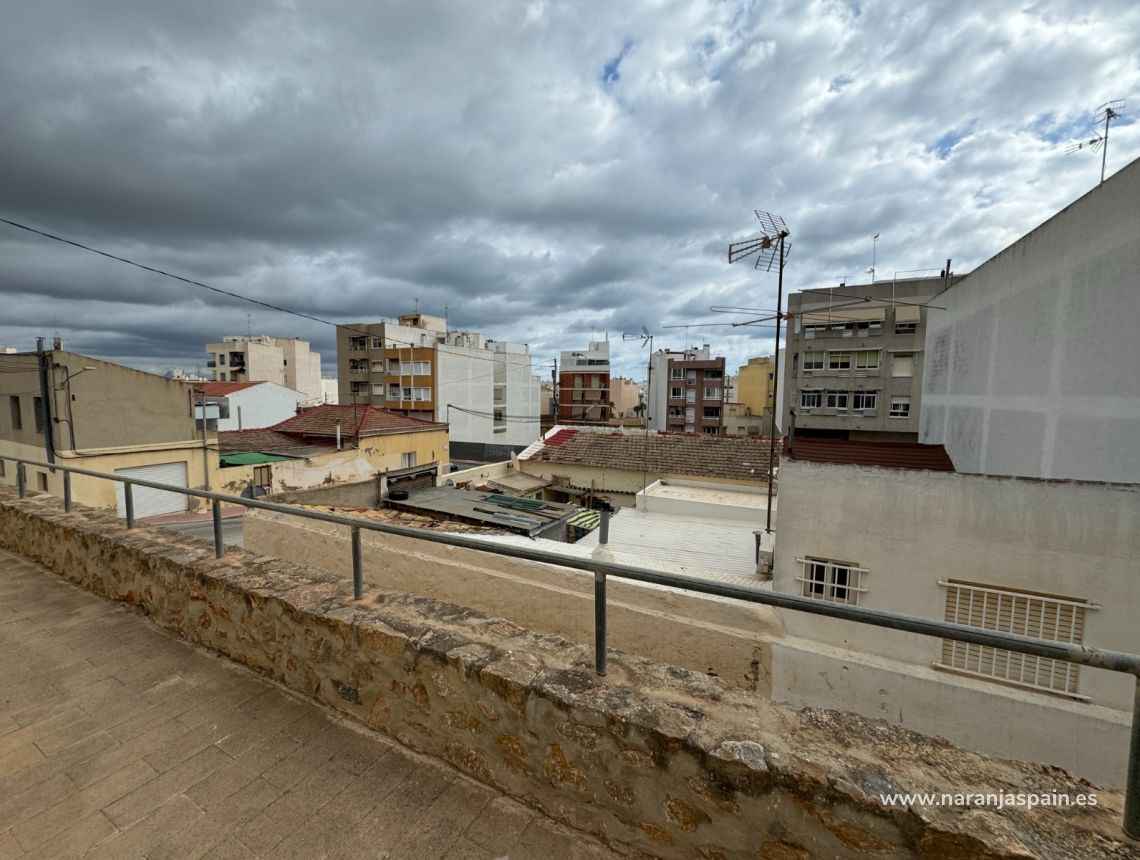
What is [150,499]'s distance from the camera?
1808 cm

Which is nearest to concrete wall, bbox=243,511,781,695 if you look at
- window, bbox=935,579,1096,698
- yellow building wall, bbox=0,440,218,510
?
window, bbox=935,579,1096,698

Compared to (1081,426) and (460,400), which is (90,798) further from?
(460,400)

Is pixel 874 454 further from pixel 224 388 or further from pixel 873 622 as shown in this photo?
pixel 224 388

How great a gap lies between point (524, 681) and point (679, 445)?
68.6ft

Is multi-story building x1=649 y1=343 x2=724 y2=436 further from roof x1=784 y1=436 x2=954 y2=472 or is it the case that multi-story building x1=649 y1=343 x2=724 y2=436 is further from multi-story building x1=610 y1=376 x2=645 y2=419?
roof x1=784 y1=436 x2=954 y2=472

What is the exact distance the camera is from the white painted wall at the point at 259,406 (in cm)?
3469

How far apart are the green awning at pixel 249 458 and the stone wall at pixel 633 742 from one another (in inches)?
752

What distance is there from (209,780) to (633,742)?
175 centimetres

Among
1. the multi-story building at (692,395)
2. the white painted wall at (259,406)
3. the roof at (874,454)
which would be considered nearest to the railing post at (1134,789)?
the roof at (874,454)

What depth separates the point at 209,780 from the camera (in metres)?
2.09

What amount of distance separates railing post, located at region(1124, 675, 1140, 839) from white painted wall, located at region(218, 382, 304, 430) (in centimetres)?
3914

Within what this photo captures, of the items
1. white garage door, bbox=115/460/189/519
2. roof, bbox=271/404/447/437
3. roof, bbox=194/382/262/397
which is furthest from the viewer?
roof, bbox=194/382/262/397

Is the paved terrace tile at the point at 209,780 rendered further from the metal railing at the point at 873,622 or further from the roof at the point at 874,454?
the roof at the point at 874,454

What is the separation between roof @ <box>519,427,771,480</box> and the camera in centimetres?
1996
